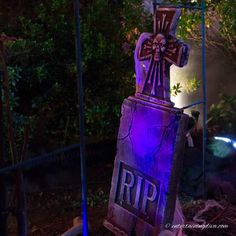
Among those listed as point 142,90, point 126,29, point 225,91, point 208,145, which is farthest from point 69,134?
point 225,91

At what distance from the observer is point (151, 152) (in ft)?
10.0

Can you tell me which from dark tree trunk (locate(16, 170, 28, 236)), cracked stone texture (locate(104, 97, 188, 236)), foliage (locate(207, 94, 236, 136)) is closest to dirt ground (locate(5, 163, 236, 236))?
cracked stone texture (locate(104, 97, 188, 236))

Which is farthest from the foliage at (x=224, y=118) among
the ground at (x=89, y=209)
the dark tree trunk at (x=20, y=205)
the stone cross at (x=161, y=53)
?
the dark tree trunk at (x=20, y=205)

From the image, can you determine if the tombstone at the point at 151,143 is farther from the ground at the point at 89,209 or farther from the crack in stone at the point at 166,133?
the ground at the point at 89,209

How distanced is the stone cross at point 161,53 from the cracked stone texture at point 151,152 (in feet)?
0.42

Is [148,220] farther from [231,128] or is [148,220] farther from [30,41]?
[231,128]

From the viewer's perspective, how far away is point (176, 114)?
2896 millimetres

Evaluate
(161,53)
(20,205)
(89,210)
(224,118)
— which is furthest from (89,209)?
(224,118)

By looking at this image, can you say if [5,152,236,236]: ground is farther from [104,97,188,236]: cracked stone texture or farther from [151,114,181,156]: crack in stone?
[151,114,181,156]: crack in stone

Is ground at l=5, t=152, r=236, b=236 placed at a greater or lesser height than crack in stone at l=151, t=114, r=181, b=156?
lesser

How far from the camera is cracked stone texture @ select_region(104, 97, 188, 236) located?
2924 millimetres

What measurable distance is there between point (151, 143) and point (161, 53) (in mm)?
668

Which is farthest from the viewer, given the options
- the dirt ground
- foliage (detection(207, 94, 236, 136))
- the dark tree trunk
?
foliage (detection(207, 94, 236, 136))

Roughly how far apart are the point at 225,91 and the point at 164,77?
6.17m
